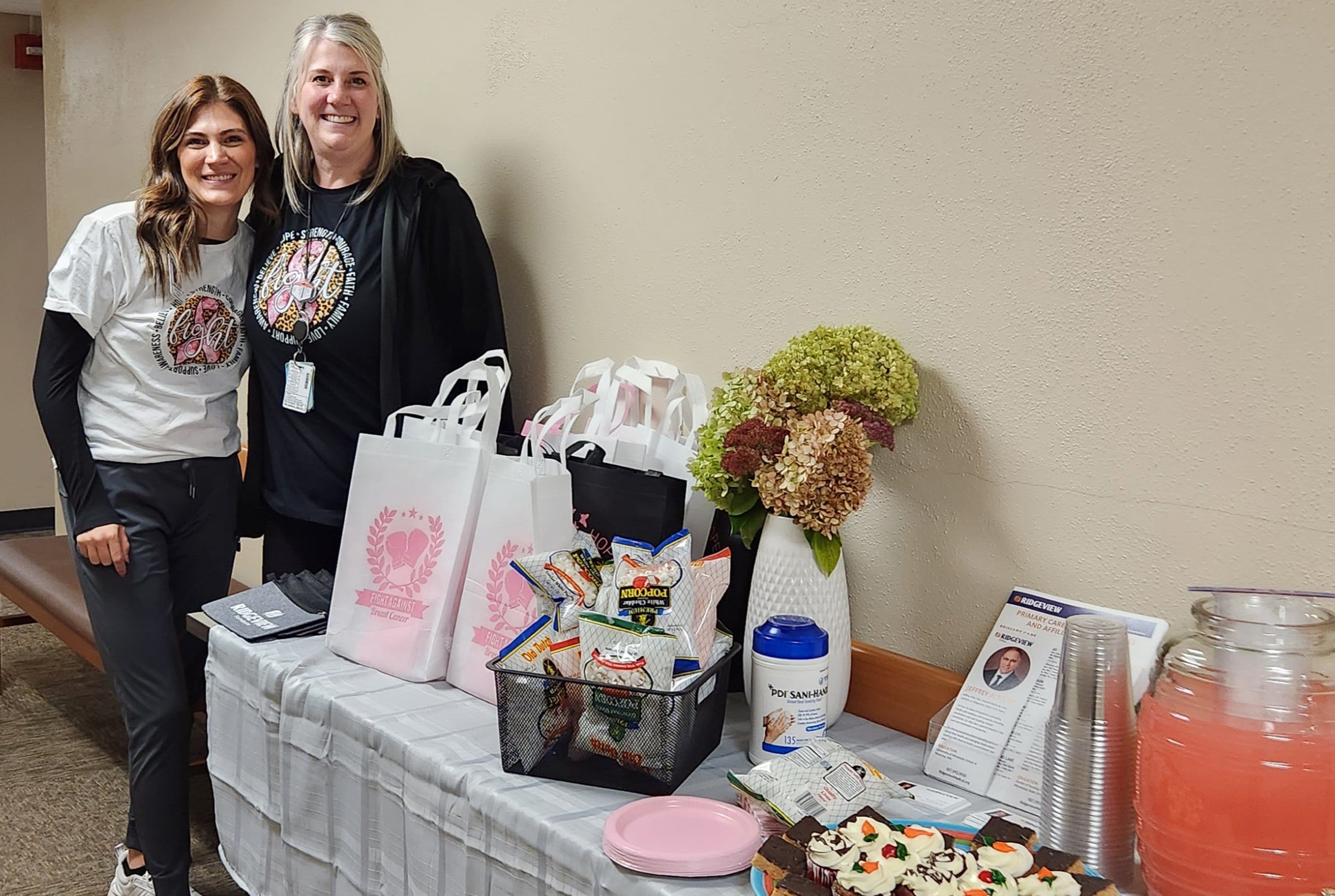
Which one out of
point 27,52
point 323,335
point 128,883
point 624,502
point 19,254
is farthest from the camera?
point 19,254

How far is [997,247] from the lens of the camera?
1543mm

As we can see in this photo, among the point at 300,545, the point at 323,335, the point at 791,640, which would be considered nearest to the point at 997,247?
the point at 791,640

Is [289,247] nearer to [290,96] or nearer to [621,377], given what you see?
[290,96]

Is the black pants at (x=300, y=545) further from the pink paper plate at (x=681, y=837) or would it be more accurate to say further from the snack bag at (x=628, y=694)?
the pink paper plate at (x=681, y=837)

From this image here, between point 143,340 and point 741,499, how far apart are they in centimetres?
136

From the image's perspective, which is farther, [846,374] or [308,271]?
[308,271]

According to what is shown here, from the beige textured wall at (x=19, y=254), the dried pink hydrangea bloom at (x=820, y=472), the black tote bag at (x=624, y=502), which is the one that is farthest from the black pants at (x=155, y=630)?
the beige textured wall at (x=19, y=254)

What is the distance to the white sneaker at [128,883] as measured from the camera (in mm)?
2404

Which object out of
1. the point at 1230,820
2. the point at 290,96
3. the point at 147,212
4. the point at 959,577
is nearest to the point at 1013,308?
the point at 959,577

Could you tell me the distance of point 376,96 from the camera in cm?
227

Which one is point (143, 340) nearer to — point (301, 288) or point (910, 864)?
Answer: point (301, 288)

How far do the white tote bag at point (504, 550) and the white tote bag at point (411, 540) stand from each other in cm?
4

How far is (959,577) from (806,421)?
1.19 feet

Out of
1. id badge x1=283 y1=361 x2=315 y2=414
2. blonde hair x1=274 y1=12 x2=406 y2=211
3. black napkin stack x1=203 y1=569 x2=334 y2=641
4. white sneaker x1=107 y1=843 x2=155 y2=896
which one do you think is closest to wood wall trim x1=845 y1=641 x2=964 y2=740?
black napkin stack x1=203 y1=569 x2=334 y2=641
